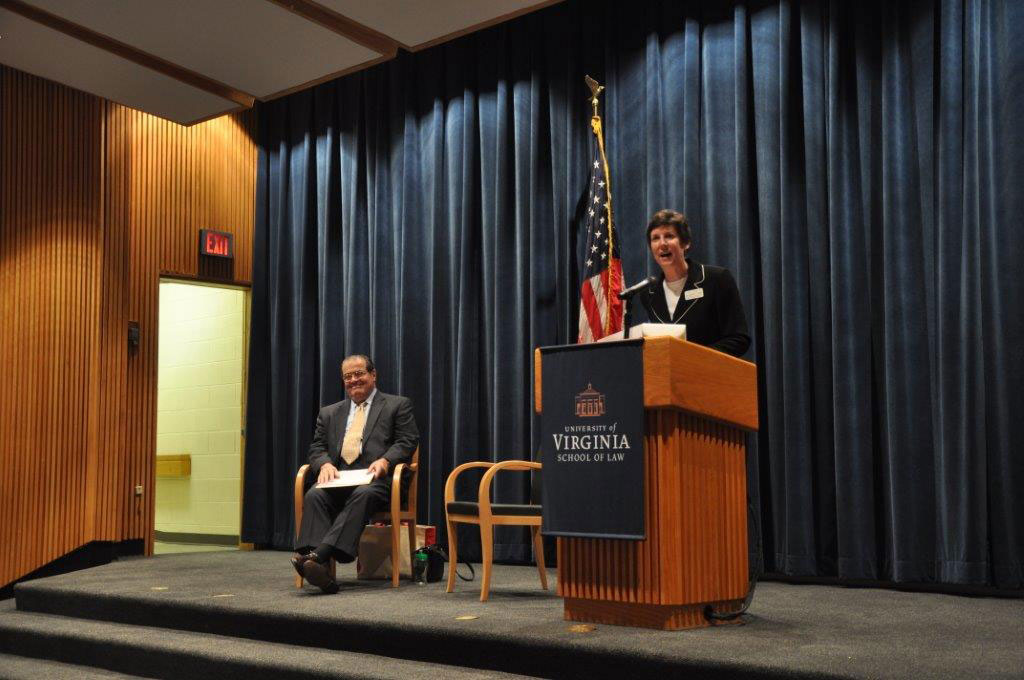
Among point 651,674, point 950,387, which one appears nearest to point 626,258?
point 950,387

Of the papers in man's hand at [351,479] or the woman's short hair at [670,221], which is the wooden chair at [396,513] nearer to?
the papers in man's hand at [351,479]

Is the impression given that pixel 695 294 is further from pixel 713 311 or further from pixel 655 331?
pixel 655 331

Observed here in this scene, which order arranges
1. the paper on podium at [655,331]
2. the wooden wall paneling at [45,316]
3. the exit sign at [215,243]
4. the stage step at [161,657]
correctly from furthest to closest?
the exit sign at [215,243], the wooden wall paneling at [45,316], the stage step at [161,657], the paper on podium at [655,331]

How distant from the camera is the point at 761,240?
194 inches

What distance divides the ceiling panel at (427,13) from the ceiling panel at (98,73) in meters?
1.43

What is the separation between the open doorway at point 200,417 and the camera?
771cm

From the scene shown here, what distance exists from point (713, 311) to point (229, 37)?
332cm

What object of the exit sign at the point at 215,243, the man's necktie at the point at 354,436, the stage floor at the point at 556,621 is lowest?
the stage floor at the point at 556,621

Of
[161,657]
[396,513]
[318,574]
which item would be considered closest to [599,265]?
[396,513]

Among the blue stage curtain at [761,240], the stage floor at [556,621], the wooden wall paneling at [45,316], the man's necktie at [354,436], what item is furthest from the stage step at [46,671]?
the blue stage curtain at [761,240]

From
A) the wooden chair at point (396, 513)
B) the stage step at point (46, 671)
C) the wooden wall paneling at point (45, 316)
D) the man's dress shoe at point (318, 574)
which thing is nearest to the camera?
the stage step at point (46, 671)

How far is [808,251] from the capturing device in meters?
4.86

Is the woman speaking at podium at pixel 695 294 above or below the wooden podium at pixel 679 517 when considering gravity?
above

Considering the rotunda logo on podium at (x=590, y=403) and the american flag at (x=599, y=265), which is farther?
the american flag at (x=599, y=265)
